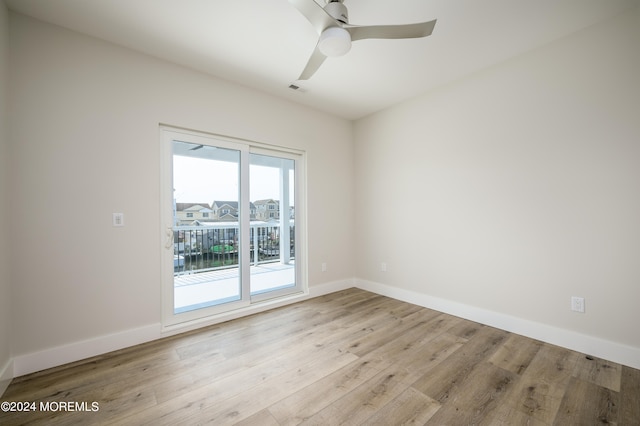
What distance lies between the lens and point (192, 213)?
294 centimetres

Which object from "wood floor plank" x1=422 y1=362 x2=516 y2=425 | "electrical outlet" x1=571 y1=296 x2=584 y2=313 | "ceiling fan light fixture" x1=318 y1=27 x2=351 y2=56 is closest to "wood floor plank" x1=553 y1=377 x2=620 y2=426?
"wood floor plank" x1=422 y1=362 x2=516 y2=425

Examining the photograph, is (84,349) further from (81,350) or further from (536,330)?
(536,330)

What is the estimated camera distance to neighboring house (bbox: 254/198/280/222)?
3.51 m

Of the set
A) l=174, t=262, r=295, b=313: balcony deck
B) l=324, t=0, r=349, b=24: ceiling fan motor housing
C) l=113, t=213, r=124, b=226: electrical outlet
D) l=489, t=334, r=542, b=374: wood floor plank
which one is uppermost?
l=324, t=0, r=349, b=24: ceiling fan motor housing

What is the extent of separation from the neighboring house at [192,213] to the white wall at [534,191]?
2.51 metres

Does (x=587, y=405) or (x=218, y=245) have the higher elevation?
(x=218, y=245)

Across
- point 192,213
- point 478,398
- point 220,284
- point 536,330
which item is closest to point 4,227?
point 192,213

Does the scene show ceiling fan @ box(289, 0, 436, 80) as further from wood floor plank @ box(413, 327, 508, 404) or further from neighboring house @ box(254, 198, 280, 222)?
wood floor plank @ box(413, 327, 508, 404)

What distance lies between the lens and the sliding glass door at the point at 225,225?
9.20 ft

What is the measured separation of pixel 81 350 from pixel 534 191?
14.1 feet

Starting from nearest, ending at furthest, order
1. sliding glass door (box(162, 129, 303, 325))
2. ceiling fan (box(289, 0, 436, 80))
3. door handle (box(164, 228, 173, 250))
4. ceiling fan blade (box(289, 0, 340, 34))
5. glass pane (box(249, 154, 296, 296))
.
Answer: ceiling fan blade (box(289, 0, 340, 34))
ceiling fan (box(289, 0, 436, 80))
door handle (box(164, 228, 173, 250))
sliding glass door (box(162, 129, 303, 325))
glass pane (box(249, 154, 296, 296))

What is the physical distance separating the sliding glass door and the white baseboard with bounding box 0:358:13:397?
102 centimetres

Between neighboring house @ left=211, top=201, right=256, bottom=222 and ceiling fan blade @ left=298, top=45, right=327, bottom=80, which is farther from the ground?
ceiling fan blade @ left=298, top=45, right=327, bottom=80

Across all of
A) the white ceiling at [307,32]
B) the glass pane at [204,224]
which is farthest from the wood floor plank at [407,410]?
the white ceiling at [307,32]
